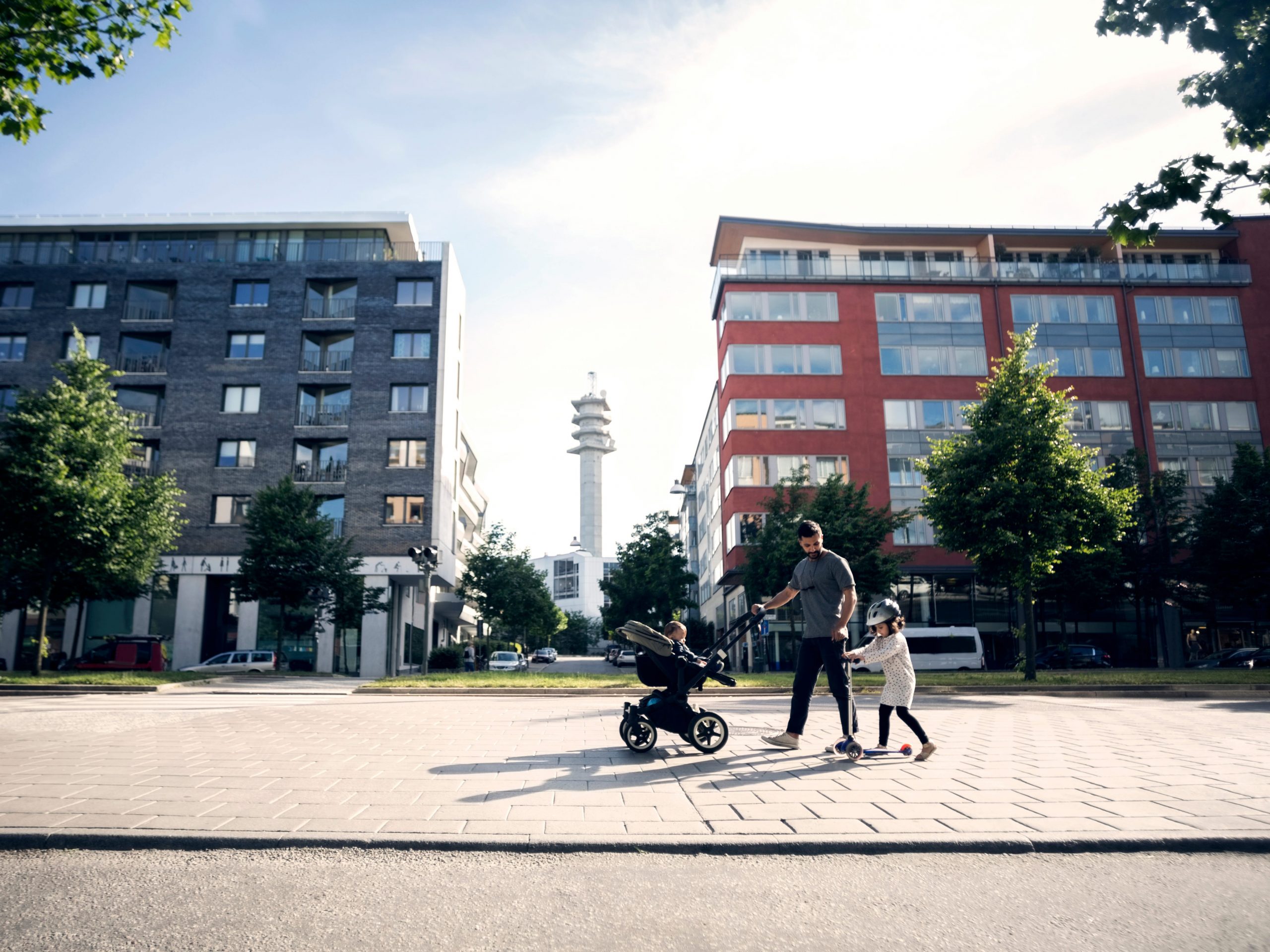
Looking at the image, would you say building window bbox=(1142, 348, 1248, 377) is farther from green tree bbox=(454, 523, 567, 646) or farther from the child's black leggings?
the child's black leggings

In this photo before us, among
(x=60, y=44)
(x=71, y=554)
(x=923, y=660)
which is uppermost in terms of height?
(x=60, y=44)

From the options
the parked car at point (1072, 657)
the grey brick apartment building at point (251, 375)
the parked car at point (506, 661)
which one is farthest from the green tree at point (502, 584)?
the parked car at point (1072, 657)

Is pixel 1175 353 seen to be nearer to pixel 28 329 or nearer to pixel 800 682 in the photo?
pixel 800 682

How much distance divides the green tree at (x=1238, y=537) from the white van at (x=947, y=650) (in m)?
10.8

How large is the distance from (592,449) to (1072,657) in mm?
112458

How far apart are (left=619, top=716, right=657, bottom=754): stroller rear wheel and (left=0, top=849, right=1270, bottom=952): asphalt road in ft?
11.0

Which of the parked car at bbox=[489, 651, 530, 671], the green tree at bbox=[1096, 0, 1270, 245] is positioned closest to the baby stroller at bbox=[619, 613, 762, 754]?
the green tree at bbox=[1096, 0, 1270, 245]

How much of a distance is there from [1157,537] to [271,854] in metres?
45.6

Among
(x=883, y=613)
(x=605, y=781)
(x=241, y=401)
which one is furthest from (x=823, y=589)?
(x=241, y=401)

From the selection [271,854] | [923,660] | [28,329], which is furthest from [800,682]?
[28,329]

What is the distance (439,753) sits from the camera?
7.47 m

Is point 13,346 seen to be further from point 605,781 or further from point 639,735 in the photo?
point 605,781

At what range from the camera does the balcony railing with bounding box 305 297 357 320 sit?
41469 millimetres

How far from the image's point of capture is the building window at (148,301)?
41.6 meters
